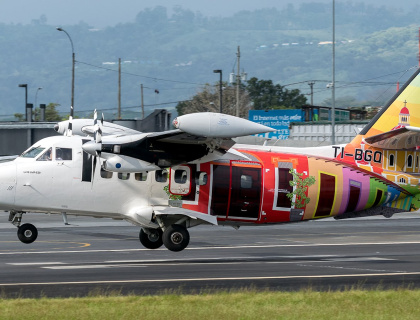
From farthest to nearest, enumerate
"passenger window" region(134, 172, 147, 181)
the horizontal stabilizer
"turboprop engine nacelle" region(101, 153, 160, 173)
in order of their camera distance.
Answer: the horizontal stabilizer
"passenger window" region(134, 172, 147, 181)
"turboprop engine nacelle" region(101, 153, 160, 173)

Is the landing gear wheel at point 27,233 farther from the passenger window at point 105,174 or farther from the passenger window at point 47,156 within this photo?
the passenger window at point 105,174

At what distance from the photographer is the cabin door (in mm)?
22906

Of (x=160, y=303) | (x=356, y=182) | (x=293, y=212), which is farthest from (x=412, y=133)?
(x=160, y=303)

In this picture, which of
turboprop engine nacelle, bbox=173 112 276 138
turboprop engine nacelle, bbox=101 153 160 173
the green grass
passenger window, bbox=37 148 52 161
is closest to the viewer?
the green grass

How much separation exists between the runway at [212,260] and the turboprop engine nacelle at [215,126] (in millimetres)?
3752

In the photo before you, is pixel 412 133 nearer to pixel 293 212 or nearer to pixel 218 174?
pixel 293 212

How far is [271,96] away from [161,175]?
128867 millimetres

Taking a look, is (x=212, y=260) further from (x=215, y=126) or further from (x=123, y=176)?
(x=215, y=126)

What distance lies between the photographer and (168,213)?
73.6ft

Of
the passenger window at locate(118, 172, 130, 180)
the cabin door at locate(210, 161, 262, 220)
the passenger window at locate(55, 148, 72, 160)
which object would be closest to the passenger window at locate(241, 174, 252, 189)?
the cabin door at locate(210, 161, 262, 220)

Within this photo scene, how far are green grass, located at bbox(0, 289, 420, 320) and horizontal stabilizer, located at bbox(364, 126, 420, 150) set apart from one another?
7.36 metres

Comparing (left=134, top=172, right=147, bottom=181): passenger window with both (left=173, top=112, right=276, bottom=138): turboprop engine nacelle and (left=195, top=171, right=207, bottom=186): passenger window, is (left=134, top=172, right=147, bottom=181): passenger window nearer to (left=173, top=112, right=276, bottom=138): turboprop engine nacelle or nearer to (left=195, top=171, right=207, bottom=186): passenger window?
(left=195, top=171, right=207, bottom=186): passenger window

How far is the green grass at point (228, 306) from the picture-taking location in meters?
14.4

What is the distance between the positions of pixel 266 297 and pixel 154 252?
34.1 ft
